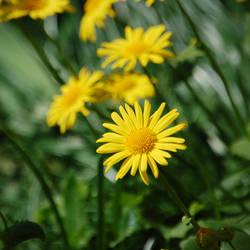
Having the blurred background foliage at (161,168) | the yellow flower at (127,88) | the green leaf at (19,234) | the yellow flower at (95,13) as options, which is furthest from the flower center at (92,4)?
the green leaf at (19,234)

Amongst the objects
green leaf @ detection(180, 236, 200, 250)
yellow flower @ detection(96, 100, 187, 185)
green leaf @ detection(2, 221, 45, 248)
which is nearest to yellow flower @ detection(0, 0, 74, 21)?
yellow flower @ detection(96, 100, 187, 185)

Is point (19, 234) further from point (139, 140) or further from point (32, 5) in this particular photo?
point (32, 5)

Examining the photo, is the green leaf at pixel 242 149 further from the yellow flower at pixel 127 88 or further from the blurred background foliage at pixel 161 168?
the yellow flower at pixel 127 88

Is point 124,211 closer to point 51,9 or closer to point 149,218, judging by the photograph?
point 149,218

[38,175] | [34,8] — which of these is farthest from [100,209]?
[34,8]

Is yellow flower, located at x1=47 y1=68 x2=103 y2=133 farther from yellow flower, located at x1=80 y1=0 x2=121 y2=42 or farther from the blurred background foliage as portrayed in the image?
yellow flower, located at x1=80 y1=0 x2=121 y2=42

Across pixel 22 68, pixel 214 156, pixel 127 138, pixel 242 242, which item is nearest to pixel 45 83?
pixel 22 68

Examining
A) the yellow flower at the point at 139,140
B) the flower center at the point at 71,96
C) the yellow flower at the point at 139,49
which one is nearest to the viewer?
the yellow flower at the point at 139,140
